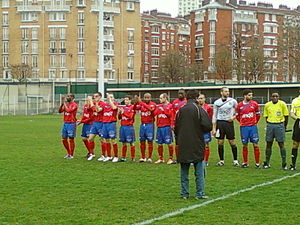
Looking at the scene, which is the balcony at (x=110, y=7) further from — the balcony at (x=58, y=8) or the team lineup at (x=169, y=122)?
the team lineup at (x=169, y=122)

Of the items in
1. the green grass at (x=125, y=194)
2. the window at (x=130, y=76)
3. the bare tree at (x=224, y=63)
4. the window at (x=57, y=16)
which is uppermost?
the window at (x=57, y=16)

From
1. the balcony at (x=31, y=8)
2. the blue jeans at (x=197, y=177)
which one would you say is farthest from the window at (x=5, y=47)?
the blue jeans at (x=197, y=177)

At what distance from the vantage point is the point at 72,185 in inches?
486

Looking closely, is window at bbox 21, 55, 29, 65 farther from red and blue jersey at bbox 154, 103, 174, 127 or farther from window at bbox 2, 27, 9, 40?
red and blue jersey at bbox 154, 103, 174, 127

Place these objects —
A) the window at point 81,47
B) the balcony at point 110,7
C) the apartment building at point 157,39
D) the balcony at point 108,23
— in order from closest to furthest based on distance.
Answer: the balcony at point 110,7 → the balcony at point 108,23 → the window at point 81,47 → the apartment building at point 157,39

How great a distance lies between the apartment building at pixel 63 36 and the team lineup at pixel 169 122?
73964 mm

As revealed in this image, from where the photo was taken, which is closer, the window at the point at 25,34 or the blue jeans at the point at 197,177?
the blue jeans at the point at 197,177

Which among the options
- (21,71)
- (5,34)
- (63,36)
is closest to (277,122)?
(21,71)

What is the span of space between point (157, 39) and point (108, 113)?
115 m

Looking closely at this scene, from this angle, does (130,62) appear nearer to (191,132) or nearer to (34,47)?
(34,47)

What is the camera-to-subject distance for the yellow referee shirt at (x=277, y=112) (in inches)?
591

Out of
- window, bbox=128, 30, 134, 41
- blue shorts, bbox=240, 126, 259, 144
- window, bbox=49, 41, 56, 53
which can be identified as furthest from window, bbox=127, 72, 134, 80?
blue shorts, bbox=240, 126, 259, 144

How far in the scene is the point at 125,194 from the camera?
1114 cm

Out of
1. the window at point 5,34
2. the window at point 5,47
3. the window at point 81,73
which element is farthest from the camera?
the window at point 5,47
